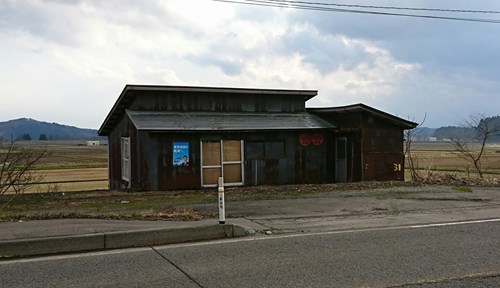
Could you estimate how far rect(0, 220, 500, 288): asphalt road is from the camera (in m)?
5.69

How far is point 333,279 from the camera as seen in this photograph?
577 centimetres

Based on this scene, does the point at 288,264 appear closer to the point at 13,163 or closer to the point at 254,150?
the point at 13,163

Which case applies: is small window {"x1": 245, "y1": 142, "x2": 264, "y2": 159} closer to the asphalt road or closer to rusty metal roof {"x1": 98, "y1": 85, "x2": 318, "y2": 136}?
rusty metal roof {"x1": 98, "y1": 85, "x2": 318, "y2": 136}

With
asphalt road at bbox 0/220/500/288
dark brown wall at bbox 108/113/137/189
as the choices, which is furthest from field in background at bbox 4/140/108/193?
asphalt road at bbox 0/220/500/288

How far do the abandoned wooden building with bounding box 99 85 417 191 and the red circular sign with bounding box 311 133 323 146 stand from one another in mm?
46

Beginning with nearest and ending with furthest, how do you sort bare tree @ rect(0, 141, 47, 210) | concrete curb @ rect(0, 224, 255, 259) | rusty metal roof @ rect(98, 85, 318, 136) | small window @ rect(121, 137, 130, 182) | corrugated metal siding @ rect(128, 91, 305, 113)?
concrete curb @ rect(0, 224, 255, 259)
bare tree @ rect(0, 141, 47, 210)
rusty metal roof @ rect(98, 85, 318, 136)
corrugated metal siding @ rect(128, 91, 305, 113)
small window @ rect(121, 137, 130, 182)

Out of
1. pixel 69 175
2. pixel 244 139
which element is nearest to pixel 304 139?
pixel 244 139

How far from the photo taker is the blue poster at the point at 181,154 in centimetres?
1783

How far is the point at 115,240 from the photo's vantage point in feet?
26.0

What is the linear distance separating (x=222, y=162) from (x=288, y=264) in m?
12.2

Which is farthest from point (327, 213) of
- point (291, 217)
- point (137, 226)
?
point (137, 226)

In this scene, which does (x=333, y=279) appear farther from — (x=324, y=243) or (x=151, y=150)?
(x=151, y=150)

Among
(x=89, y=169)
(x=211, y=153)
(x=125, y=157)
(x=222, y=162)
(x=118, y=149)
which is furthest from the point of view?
(x=89, y=169)

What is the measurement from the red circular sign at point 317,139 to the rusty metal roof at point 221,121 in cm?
48
